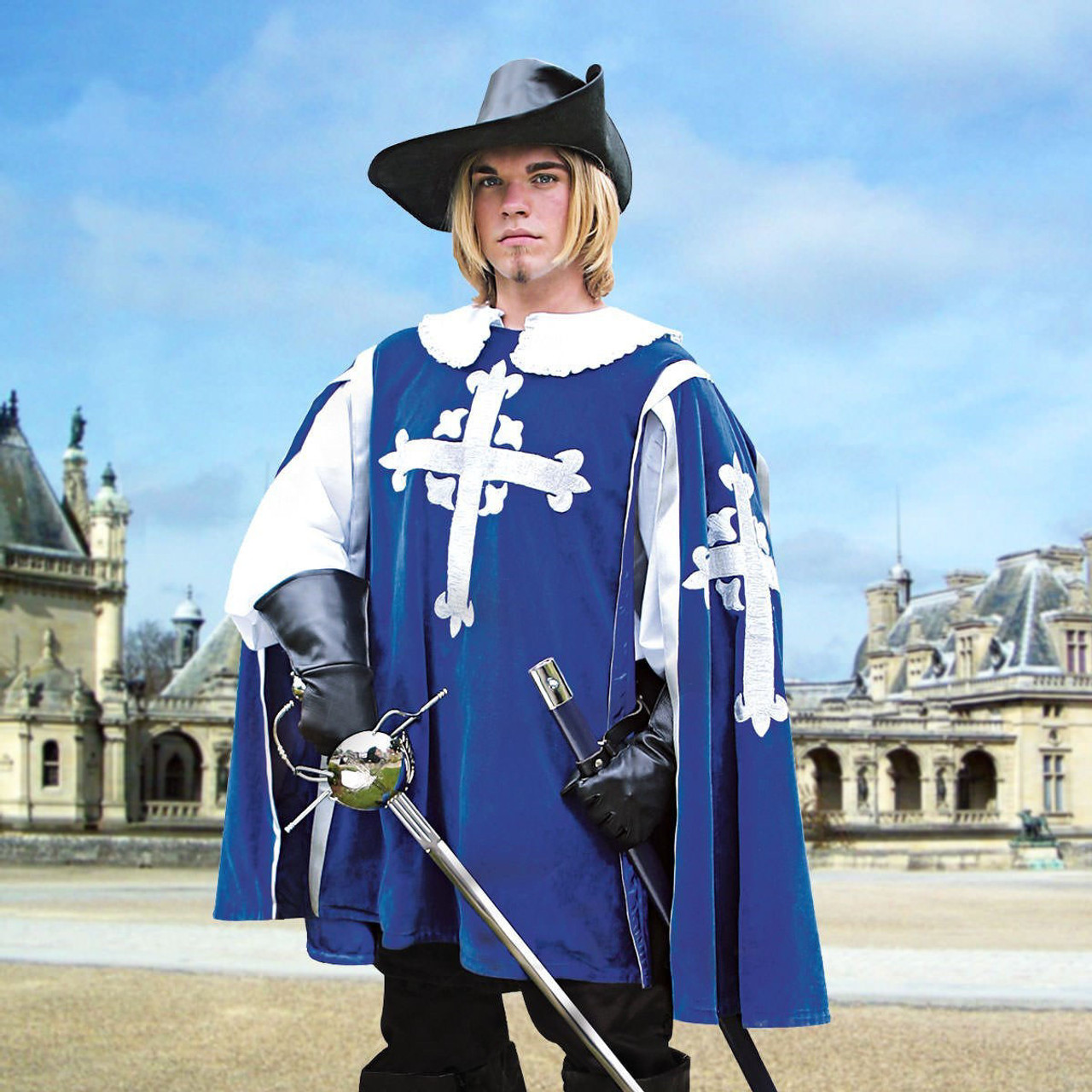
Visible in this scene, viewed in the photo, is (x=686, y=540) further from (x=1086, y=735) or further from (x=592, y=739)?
(x=1086, y=735)

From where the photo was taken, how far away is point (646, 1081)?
250 centimetres

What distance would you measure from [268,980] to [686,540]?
22.8 feet

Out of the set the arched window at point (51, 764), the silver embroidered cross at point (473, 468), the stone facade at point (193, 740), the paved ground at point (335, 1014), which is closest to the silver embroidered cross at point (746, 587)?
the silver embroidered cross at point (473, 468)

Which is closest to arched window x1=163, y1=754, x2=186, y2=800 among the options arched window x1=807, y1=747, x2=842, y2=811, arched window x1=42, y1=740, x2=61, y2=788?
arched window x1=42, y1=740, x2=61, y2=788

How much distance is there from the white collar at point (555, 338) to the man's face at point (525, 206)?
0.10 m

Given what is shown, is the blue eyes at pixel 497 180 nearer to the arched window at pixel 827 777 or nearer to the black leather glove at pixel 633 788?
→ the black leather glove at pixel 633 788

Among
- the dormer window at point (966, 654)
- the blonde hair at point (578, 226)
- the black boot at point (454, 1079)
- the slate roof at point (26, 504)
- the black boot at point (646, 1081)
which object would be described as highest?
the slate roof at point (26, 504)

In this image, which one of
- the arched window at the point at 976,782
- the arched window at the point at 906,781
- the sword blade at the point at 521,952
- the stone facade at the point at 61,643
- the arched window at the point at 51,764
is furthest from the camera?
the arched window at the point at 976,782

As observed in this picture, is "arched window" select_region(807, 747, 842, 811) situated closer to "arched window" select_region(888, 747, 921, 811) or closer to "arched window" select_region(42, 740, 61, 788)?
"arched window" select_region(888, 747, 921, 811)

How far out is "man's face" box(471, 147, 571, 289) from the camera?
279 cm

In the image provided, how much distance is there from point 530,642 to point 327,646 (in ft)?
1.16

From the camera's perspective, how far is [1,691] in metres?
42.7

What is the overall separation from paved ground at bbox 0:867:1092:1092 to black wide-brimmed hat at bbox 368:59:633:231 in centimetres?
423

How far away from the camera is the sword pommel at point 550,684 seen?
8.27 feet
